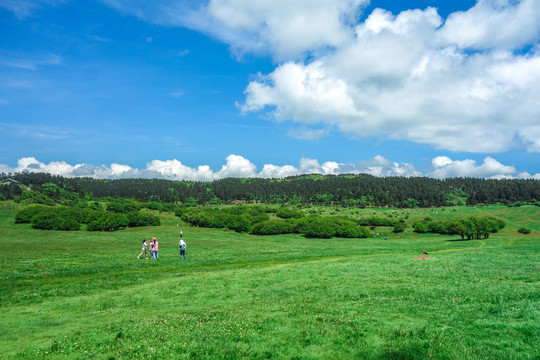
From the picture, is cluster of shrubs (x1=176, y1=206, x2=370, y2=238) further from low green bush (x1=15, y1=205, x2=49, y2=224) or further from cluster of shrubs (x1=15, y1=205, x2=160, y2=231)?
low green bush (x1=15, y1=205, x2=49, y2=224)

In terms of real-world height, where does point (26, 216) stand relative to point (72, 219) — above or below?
above

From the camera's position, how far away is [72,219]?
94875 mm

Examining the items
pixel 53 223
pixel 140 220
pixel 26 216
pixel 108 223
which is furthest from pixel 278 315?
pixel 26 216

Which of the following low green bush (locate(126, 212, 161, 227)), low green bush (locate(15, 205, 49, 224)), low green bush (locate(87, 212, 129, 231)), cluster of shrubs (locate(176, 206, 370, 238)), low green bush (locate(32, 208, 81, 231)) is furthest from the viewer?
cluster of shrubs (locate(176, 206, 370, 238))

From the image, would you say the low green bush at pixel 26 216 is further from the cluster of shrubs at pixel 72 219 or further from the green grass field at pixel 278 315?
Answer: the green grass field at pixel 278 315

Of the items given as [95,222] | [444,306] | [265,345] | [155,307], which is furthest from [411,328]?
[95,222]

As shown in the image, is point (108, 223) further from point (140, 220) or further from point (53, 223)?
point (140, 220)

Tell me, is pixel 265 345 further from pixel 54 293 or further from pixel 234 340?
pixel 54 293

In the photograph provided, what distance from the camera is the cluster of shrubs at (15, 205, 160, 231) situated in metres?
91.9

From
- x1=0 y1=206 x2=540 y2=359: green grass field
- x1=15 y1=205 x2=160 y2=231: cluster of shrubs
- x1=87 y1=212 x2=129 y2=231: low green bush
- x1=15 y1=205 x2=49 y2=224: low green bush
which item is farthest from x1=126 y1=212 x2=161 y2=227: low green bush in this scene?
x1=0 y1=206 x2=540 y2=359: green grass field

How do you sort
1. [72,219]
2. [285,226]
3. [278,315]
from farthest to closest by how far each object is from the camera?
1. [285,226]
2. [72,219]
3. [278,315]

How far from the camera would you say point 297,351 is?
1089 cm

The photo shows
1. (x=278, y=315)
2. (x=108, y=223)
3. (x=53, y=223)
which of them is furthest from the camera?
(x=108, y=223)

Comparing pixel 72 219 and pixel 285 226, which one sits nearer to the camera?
pixel 72 219
